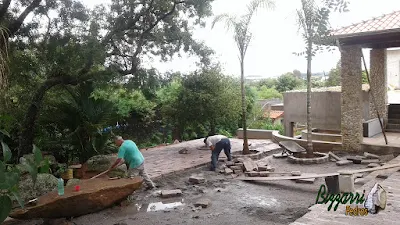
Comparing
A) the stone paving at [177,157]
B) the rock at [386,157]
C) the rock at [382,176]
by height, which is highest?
the rock at [382,176]

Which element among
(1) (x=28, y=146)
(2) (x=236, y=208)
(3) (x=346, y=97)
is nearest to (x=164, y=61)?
(1) (x=28, y=146)

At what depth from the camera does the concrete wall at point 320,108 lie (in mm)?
13812

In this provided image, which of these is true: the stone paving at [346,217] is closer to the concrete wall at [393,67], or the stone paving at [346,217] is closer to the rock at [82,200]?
the rock at [82,200]

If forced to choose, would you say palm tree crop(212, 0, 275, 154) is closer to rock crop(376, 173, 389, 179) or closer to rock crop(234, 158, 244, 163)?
rock crop(234, 158, 244, 163)

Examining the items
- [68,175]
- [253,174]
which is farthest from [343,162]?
[68,175]

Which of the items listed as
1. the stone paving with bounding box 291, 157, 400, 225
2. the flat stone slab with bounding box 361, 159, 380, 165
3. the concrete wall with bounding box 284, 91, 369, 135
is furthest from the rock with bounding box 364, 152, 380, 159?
the stone paving with bounding box 291, 157, 400, 225

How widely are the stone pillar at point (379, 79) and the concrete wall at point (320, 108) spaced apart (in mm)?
409

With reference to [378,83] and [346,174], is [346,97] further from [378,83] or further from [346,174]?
[346,174]

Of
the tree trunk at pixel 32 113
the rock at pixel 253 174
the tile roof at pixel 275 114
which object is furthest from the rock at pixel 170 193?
the tile roof at pixel 275 114

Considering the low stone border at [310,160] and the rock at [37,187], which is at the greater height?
the rock at [37,187]

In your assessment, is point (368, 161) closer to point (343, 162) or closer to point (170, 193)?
point (343, 162)

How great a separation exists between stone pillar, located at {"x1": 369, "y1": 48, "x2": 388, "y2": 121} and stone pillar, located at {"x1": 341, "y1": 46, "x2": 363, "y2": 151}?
347 cm

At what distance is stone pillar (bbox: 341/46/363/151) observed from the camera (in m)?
11.7

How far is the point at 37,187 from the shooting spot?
22.9 feet
